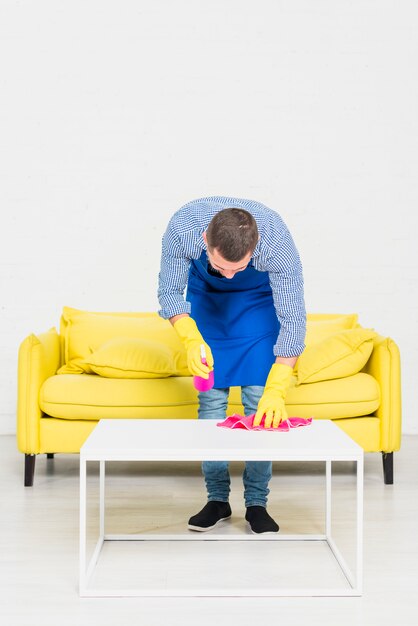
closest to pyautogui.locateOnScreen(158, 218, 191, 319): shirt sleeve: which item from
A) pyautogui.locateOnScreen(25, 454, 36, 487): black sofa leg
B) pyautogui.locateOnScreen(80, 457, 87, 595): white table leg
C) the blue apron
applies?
the blue apron

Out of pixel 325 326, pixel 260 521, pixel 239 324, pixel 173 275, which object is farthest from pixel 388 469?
pixel 173 275

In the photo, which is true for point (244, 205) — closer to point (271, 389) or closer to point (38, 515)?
point (271, 389)

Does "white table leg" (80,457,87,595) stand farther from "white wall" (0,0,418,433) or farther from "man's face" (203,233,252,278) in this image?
"white wall" (0,0,418,433)

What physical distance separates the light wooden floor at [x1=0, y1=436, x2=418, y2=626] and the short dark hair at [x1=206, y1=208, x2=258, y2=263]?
0.84 metres

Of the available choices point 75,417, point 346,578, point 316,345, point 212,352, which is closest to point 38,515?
point 75,417

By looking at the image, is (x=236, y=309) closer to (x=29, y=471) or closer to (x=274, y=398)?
(x=274, y=398)

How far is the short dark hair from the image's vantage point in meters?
1.98

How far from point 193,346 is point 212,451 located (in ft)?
1.54

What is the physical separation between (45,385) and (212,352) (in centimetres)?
87

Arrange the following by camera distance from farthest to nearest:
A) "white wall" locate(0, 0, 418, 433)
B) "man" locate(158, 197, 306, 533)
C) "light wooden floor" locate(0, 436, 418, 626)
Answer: "white wall" locate(0, 0, 418, 433) < "man" locate(158, 197, 306, 533) < "light wooden floor" locate(0, 436, 418, 626)

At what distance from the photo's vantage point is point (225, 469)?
2537 mm

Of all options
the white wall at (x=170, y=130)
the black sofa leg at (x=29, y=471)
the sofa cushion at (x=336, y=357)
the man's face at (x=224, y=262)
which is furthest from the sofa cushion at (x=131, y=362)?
the man's face at (x=224, y=262)

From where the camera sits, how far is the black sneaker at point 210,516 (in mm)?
2453

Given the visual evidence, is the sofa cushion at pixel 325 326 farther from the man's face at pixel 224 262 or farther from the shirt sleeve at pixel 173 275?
the man's face at pixel 224 262
